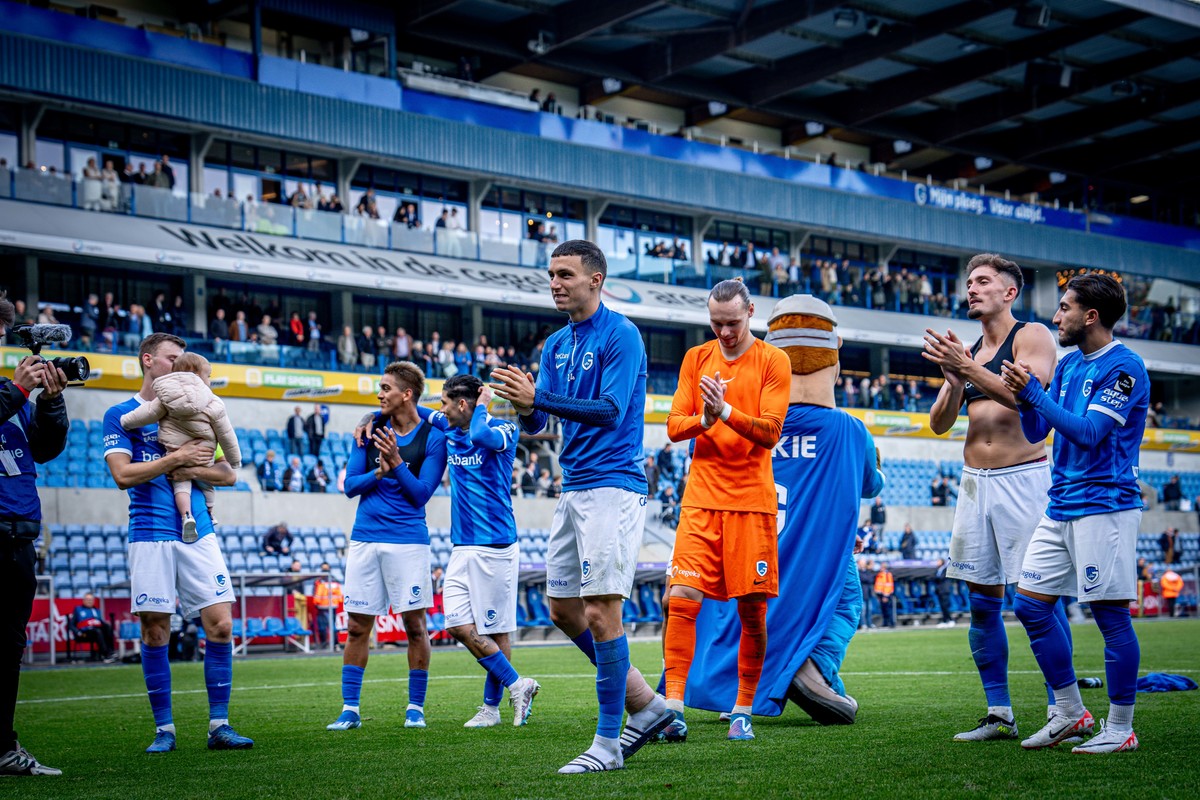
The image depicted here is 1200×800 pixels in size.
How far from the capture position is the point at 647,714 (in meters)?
6.27

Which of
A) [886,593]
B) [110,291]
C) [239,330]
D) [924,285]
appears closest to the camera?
[886,593]

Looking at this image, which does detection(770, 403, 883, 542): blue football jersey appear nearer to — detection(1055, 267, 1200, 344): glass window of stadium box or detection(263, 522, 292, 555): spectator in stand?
detection(263, 522, 292, 555): spectator in stand

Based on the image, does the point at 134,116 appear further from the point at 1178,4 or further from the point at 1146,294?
the point at 1146,294

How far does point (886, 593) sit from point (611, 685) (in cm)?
2307

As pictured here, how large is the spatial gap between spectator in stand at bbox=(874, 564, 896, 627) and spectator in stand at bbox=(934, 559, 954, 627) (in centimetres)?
137

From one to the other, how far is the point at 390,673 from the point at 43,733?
6.36m

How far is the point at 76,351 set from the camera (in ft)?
88.3

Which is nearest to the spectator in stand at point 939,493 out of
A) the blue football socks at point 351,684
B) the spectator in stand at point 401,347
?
the spectator in stand at point 401,347

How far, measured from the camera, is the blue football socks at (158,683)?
24.4 ft

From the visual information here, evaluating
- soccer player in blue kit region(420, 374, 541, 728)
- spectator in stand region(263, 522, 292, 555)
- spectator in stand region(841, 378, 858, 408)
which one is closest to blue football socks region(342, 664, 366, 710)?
soccer player in blue kit region(420, 374, 541, 728)

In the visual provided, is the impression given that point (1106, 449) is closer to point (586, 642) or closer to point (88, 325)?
point (586, 642)

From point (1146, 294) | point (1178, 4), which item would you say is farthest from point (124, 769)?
point (1146, 294)

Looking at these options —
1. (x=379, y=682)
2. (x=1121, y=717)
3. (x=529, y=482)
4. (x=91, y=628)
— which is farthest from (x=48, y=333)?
(x=529, y=482)

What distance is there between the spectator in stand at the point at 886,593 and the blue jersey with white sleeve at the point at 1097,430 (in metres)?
21.6
